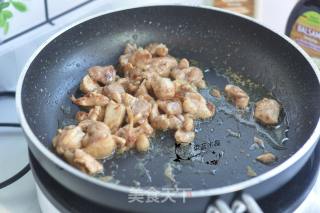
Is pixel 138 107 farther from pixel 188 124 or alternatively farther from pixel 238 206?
pixel 238 206

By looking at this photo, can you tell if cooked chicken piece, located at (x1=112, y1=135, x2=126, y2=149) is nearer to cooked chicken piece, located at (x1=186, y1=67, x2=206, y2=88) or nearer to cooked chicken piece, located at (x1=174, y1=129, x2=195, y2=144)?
cooked chicken piece, located at (x1=174, y1=129, x2=195, y2=144)

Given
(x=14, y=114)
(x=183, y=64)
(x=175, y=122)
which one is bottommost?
(x=14, y=114)

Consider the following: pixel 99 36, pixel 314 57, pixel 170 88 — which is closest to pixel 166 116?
pixel 170 88

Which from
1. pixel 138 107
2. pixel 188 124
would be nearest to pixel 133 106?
pixel 138 107

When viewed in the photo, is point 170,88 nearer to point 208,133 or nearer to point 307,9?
point 208,133

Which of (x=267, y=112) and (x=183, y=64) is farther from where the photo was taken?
(x=183, y=64)

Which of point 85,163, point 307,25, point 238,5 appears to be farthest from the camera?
point 238,5
